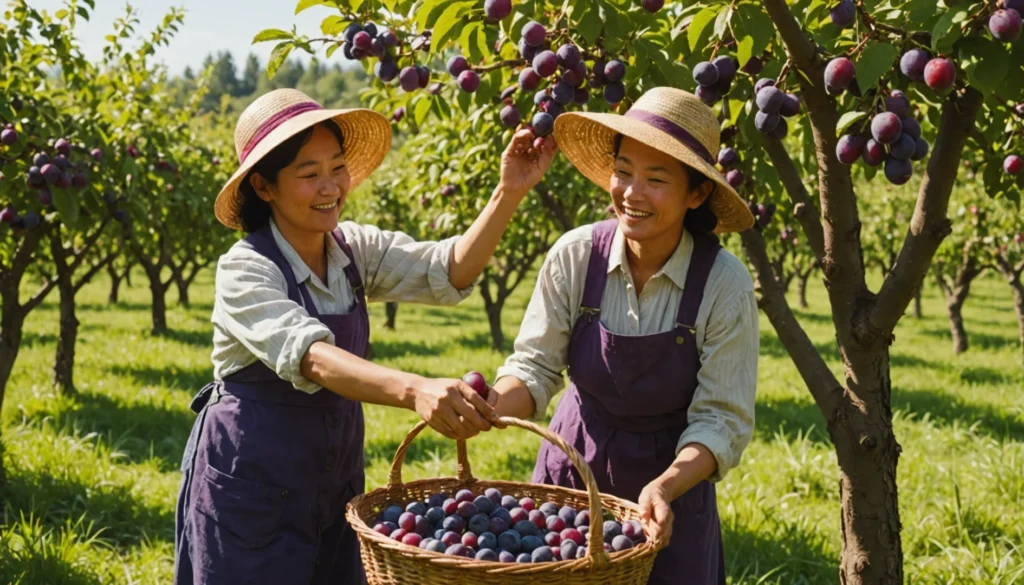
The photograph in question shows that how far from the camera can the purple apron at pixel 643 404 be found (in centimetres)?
230

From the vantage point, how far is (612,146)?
2500mm

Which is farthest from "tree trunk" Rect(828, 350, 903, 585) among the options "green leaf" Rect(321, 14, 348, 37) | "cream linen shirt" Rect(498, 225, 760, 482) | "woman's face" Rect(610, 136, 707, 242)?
"green leaf" Rect(321, 14, 348, 37)

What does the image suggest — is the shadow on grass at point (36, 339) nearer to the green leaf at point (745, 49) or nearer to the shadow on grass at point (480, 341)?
the shadow on grass at point (480, 341)

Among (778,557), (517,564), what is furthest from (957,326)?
(517,564)

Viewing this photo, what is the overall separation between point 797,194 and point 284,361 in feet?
4.52

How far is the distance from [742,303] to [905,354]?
1111cm

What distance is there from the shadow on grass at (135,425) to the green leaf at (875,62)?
16.0 ft

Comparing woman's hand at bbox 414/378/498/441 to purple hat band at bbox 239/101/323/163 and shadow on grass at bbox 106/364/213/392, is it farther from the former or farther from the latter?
shadow on grass at bbox 106/364/213/392

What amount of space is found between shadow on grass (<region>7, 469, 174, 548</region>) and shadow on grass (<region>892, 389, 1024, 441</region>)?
5263 millimetres

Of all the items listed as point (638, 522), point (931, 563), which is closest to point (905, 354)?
point (931, 563)

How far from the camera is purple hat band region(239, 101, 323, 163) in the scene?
2.31 m

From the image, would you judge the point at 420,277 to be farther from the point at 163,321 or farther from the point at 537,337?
the point at 163,321

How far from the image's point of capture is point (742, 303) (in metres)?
2.28

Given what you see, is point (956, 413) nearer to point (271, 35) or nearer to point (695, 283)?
point (695, 283)
